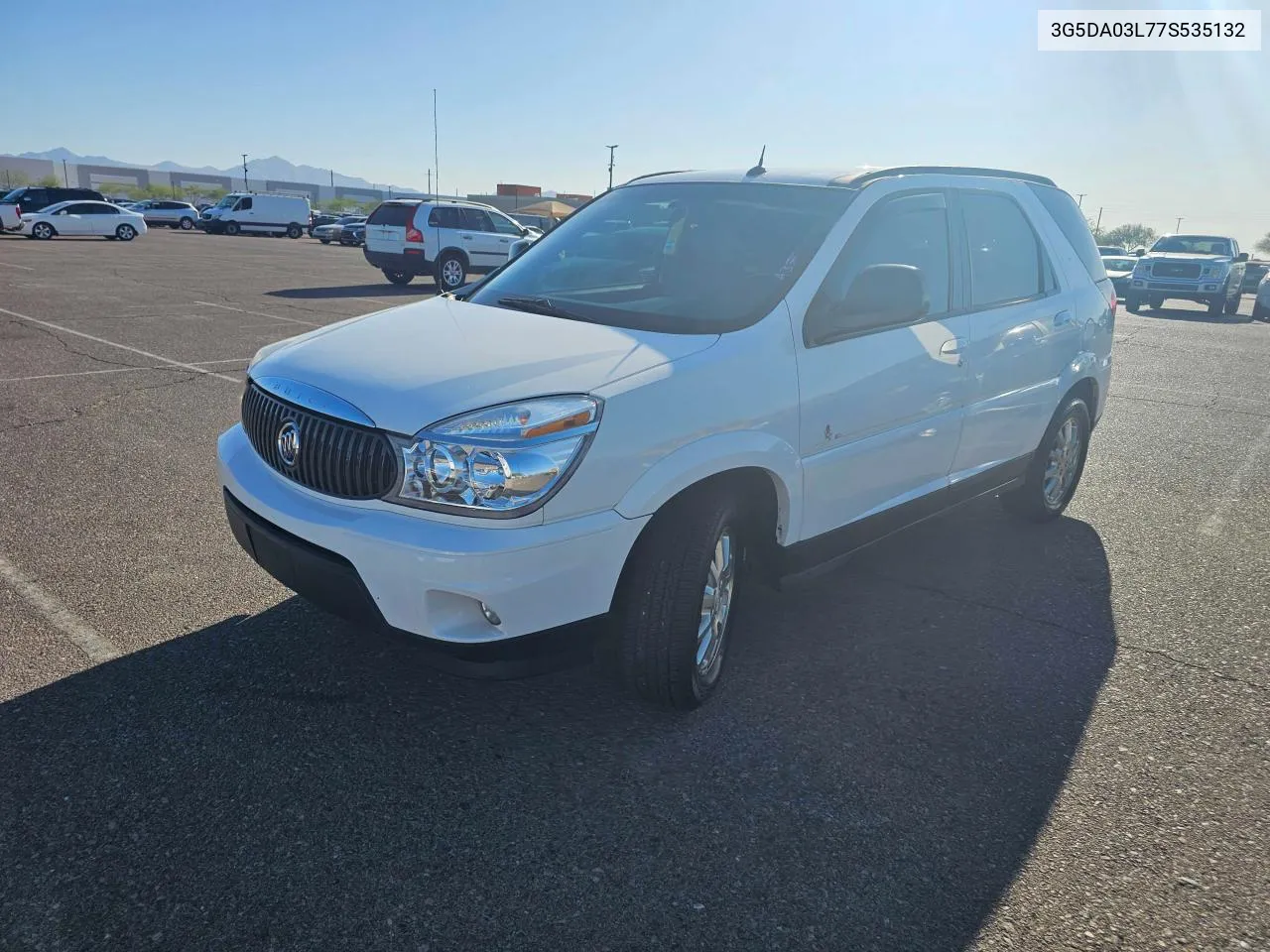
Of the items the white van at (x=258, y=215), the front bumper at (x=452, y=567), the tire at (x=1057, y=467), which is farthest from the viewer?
the white van at (x=258, y=215)

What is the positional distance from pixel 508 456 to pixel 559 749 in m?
1.04

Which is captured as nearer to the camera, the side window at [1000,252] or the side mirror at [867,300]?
the side mirror at [867,300]

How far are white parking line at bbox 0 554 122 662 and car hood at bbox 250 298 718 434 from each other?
121 centimetres

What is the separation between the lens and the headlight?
8.96 ft

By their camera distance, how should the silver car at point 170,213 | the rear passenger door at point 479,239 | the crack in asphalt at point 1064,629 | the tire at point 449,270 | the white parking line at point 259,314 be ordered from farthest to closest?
the silver car at point 170,213 → the rear passenger door at point 479,239 → the tire at point 449,270 → the white parking line at point 259,314 → the crack in asphalt at point 1064,629

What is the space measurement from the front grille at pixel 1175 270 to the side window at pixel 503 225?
15.4 metres

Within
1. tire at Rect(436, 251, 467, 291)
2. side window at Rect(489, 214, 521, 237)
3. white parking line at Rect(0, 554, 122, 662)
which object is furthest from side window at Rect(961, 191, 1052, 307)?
side window at Rect(489, 214, 521, 237)

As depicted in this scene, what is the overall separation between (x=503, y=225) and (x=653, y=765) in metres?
19.8

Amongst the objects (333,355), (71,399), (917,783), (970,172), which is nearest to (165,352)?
(71,399)

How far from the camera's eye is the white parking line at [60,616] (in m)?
3.60

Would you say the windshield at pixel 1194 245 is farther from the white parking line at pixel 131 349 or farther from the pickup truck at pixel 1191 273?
the white parking line at pixel 131 349

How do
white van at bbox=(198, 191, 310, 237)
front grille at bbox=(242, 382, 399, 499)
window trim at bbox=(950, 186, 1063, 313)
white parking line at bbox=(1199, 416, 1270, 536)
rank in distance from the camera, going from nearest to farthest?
front grille at bbox=(242, 382, 399, 499), window trim at bbox=(950, 186, 1063, 313), white parking line at bbox=(1199, 416, 1270, 536), white van at bbox=(198, 191, 310, 237)

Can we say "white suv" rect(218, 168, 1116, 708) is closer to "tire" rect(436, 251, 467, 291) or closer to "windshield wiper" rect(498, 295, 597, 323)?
"windshield wiper" rect(498, 295, 597, 323)

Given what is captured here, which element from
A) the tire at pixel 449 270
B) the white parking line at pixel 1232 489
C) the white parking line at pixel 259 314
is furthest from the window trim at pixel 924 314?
the tire at pixel 449 270
